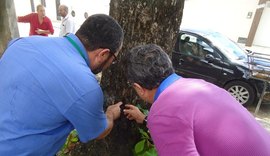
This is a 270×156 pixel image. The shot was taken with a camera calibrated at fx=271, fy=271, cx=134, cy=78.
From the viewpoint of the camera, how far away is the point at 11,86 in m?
1.53

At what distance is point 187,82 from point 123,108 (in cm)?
92

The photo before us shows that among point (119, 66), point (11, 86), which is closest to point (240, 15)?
point (119, 66)

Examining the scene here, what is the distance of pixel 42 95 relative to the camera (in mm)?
1482

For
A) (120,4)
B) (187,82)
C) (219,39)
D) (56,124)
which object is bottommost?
(219,39)

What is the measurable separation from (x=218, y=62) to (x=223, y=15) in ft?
36.7

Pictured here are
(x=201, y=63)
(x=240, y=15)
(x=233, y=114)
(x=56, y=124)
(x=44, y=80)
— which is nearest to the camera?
(x=233, y=114)

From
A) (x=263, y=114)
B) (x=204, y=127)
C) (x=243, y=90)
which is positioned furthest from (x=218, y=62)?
(x=204, y=127)

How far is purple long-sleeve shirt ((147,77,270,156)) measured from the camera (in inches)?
50.7

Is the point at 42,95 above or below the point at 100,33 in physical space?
below

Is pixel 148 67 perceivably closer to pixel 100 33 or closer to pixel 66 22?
pixel 100 33

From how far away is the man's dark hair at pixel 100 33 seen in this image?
1.65 metres

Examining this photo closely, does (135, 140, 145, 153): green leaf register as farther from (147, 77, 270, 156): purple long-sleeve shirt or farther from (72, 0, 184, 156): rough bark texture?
(147, 77, 270, 156): purple long-sleeve shirt

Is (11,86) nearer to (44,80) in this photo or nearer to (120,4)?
(44,80)

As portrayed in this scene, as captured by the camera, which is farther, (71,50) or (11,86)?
(71,50)
